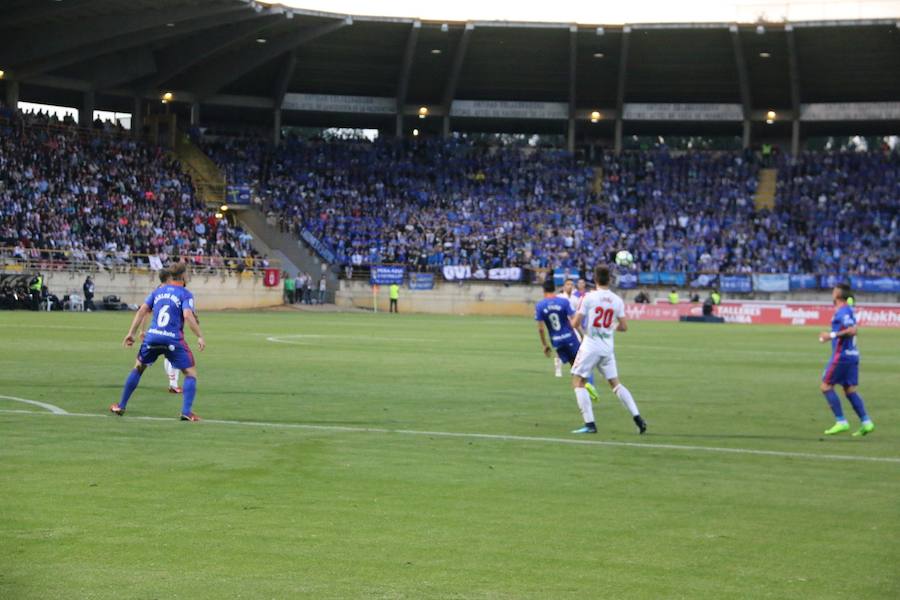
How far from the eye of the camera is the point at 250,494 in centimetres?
1039

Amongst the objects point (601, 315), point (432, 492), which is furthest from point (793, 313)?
point (432, 492)

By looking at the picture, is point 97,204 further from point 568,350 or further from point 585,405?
point 585,405

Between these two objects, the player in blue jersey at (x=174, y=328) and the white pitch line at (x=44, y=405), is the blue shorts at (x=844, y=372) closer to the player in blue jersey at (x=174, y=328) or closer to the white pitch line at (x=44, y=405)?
the player in blue jersey at (x=174, y=328)

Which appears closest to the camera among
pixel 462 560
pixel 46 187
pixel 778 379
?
pixel 462 560

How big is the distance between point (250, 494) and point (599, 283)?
6.45 m

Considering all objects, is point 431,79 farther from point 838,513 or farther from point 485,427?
point 838,513

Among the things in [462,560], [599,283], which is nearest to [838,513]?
[462,560]

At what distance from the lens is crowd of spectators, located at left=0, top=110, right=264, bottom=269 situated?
58344mm

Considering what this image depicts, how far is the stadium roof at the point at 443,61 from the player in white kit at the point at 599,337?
48670mm

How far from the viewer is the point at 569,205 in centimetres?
7781

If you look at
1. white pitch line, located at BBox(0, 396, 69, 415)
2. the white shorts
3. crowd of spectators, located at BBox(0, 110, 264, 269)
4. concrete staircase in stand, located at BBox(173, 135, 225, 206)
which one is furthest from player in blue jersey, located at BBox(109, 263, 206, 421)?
concrete staircase in stand, located at BBox(173, 135, 225, 206)

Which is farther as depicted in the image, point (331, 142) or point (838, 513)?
point (331, 142)

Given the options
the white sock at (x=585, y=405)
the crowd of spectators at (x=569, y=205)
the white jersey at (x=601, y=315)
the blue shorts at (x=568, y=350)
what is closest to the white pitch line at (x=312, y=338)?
the blue shorts at (x=568, y=350)

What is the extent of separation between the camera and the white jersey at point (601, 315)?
1532 centimetres
